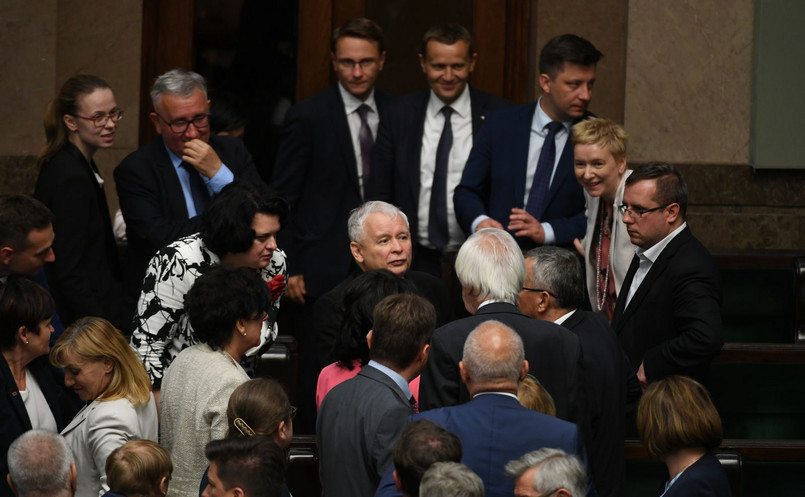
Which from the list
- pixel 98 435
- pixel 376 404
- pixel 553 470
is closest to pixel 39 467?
pixel 98 435

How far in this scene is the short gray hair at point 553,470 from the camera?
3.66 m

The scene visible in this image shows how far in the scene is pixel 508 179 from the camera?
699 cm

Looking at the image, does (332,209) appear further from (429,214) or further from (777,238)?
(777,238)

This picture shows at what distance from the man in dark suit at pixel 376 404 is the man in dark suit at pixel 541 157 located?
2.49 metres

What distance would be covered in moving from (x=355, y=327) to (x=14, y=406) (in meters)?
1.31

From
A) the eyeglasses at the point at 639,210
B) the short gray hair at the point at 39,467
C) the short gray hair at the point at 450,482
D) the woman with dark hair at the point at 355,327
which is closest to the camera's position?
the short gray hair at the point at 450,482

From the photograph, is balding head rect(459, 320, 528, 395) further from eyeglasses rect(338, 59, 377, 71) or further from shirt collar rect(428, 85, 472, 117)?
eyeglasses rect(338, 59, 377, 71)

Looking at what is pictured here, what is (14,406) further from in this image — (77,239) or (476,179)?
(476,179)

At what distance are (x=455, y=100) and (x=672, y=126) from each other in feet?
5.93

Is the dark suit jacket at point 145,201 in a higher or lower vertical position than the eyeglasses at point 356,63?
lower

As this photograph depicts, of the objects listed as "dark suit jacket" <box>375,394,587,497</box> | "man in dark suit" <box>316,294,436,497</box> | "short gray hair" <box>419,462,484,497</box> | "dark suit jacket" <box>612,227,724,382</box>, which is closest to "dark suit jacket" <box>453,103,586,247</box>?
"dark suit jacket" <box>612,227,724,382</box>

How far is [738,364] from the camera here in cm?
673

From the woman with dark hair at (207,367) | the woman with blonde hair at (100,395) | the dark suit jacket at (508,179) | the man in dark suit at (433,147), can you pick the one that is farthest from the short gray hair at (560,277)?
the man in dark suit at (433,147)

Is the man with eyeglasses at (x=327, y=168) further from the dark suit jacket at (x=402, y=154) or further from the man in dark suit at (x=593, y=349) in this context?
the man in dark suit at (x=593, y=349)
